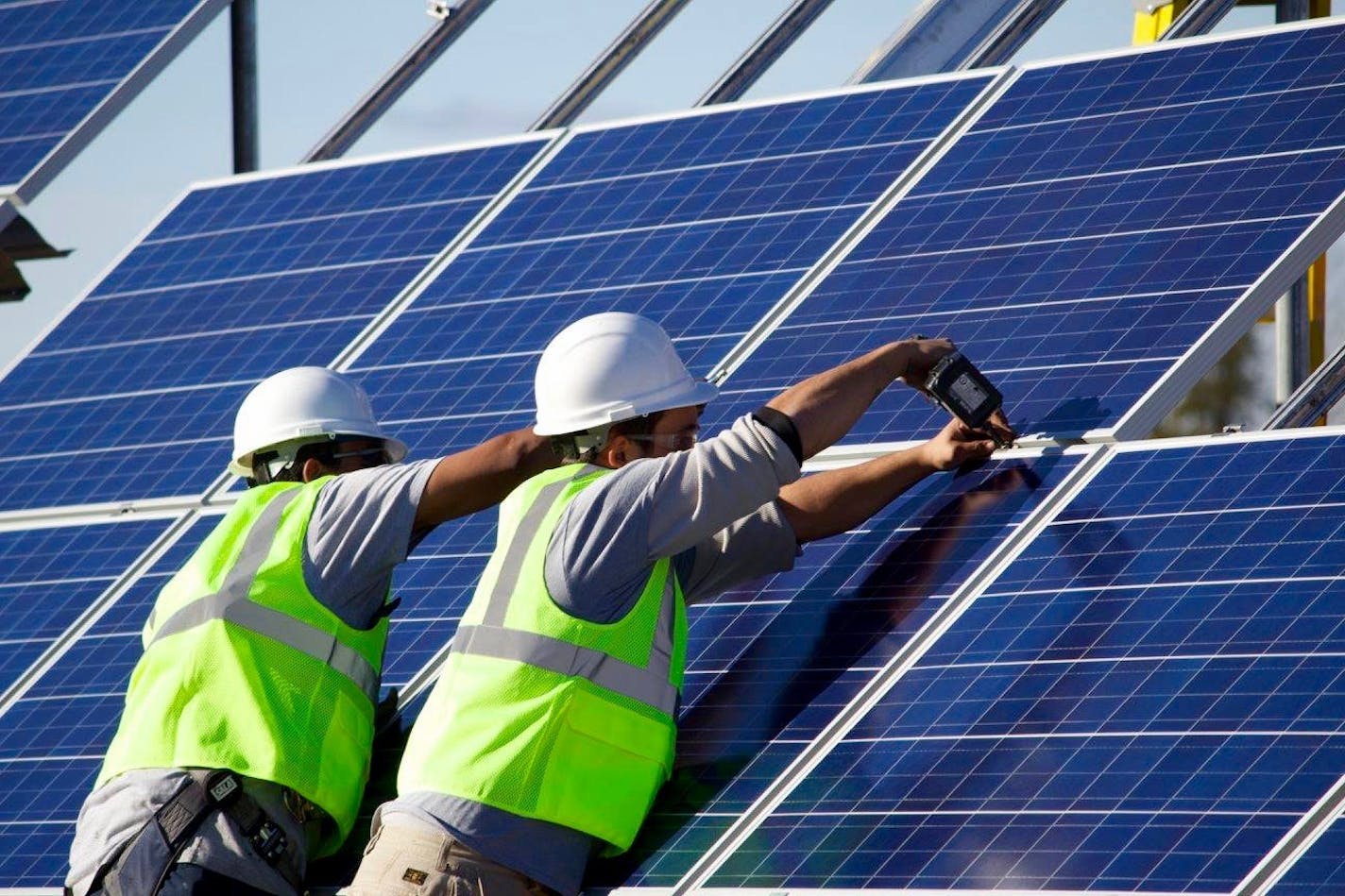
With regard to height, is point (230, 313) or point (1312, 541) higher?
point (230, 313)

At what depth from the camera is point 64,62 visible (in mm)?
13375

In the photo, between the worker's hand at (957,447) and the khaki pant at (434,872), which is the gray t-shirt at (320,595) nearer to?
the khaki pant at (434,872)

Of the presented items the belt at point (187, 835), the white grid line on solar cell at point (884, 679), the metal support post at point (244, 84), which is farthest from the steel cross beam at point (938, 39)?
Result: the belt at point (187, 835)

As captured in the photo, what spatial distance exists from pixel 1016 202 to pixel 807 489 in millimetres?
1882

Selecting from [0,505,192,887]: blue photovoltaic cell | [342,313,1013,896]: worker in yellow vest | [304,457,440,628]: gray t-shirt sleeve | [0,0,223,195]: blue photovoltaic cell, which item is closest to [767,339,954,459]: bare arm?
[342,313,1013,896]: worker in yellow vest

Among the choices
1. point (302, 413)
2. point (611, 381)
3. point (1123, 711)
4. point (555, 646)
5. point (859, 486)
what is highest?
point (302, 413)

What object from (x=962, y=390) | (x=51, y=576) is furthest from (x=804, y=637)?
(x=51, y=576)

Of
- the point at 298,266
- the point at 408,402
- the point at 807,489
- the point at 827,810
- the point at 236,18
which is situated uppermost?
the point at 236,18

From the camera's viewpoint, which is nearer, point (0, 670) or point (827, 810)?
point (827, 810)

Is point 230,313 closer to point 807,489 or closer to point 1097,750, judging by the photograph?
point 807,489

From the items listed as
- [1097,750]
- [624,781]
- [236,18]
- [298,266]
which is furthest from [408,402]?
[236,18]

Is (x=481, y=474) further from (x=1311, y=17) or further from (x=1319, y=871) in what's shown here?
(x=1311, y=17)

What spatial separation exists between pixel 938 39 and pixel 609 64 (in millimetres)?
1781

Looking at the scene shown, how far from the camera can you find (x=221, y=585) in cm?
703
